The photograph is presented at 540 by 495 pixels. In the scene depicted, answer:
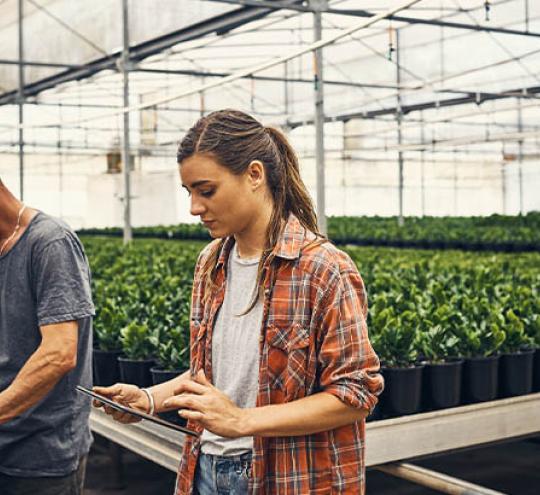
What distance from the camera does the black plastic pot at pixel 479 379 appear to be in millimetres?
4500

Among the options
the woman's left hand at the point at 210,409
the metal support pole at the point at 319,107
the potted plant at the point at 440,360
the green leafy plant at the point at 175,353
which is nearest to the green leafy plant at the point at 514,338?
the potted plant at the point at 440,360

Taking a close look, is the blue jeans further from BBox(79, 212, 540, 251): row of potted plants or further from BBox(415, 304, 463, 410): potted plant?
BBox(79, 212, 540, 251): row of potted plants

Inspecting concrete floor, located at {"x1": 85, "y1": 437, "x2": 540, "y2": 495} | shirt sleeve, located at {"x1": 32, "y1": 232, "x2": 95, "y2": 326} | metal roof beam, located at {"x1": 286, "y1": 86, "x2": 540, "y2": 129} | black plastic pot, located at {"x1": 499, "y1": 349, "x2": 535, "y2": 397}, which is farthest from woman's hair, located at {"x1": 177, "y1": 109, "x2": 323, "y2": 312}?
metal roof beam, located at {"x1": 286, "y1": 86, "x2": 540, "y2": 129}

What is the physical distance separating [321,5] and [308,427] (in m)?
8.34

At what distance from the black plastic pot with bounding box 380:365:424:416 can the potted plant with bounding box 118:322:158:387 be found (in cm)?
129

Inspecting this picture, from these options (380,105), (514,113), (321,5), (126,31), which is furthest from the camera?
(514,113)

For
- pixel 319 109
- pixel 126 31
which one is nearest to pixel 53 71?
pixel 126 31

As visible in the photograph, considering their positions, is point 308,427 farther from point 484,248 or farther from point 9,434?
point 484,248

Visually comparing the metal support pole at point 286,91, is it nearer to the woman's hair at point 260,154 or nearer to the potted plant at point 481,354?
the potted plant at point 481,354

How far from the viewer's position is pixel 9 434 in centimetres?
237

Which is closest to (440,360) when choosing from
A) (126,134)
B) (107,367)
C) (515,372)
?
(515,372)

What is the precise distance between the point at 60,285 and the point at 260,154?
76cm

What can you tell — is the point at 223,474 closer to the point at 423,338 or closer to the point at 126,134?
the point at 423,338

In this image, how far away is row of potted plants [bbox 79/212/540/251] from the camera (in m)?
13.9
